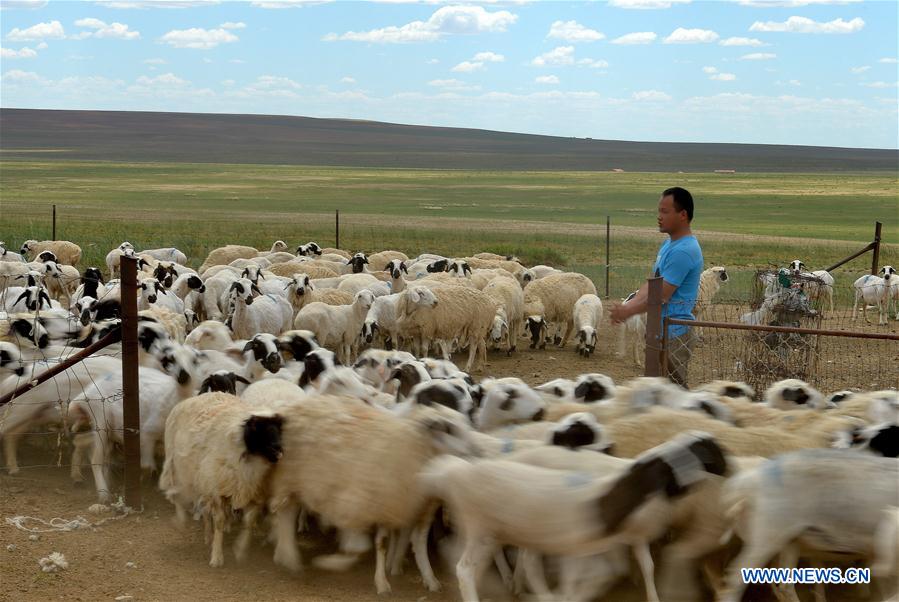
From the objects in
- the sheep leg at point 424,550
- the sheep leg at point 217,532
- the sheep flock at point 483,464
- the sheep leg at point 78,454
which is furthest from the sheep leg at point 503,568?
the sheep leg at point 78,454

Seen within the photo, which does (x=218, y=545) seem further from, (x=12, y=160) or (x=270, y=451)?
(x=12, y=160)

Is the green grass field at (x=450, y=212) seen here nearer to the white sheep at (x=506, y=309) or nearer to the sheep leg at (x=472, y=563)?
the white sheep at (x=506, y=309)

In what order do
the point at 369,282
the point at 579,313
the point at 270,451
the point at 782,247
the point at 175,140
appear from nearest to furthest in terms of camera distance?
1. the point at 270,451
2. the point at 579,313
3. the point at 369,282
4. the point at 782,247
5. the point at 175,140

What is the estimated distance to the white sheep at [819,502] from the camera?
16.3ft

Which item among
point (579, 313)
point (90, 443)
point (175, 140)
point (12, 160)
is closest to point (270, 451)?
point (90, 443)

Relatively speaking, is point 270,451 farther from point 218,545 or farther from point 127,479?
point 127,479

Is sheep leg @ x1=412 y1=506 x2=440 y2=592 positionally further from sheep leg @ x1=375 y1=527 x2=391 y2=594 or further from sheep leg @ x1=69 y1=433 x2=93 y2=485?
sheep leg @ x1=69 y1=433 x2=93 y2=485

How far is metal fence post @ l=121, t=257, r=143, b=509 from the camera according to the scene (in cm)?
717

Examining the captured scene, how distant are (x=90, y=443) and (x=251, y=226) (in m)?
39.9

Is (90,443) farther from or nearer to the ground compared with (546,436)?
nearer to the ground

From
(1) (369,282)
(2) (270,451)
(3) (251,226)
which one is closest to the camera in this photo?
(2) (270,451)

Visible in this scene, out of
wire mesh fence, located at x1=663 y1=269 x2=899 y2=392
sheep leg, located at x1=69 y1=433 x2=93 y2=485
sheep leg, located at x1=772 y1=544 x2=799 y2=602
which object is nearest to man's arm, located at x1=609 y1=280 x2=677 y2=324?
wire mesh fence, located at x1=663 y1=269 x2=899 y2=392

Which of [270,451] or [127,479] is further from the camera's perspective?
[127,479]

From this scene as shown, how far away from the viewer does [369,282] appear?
17.0 m
